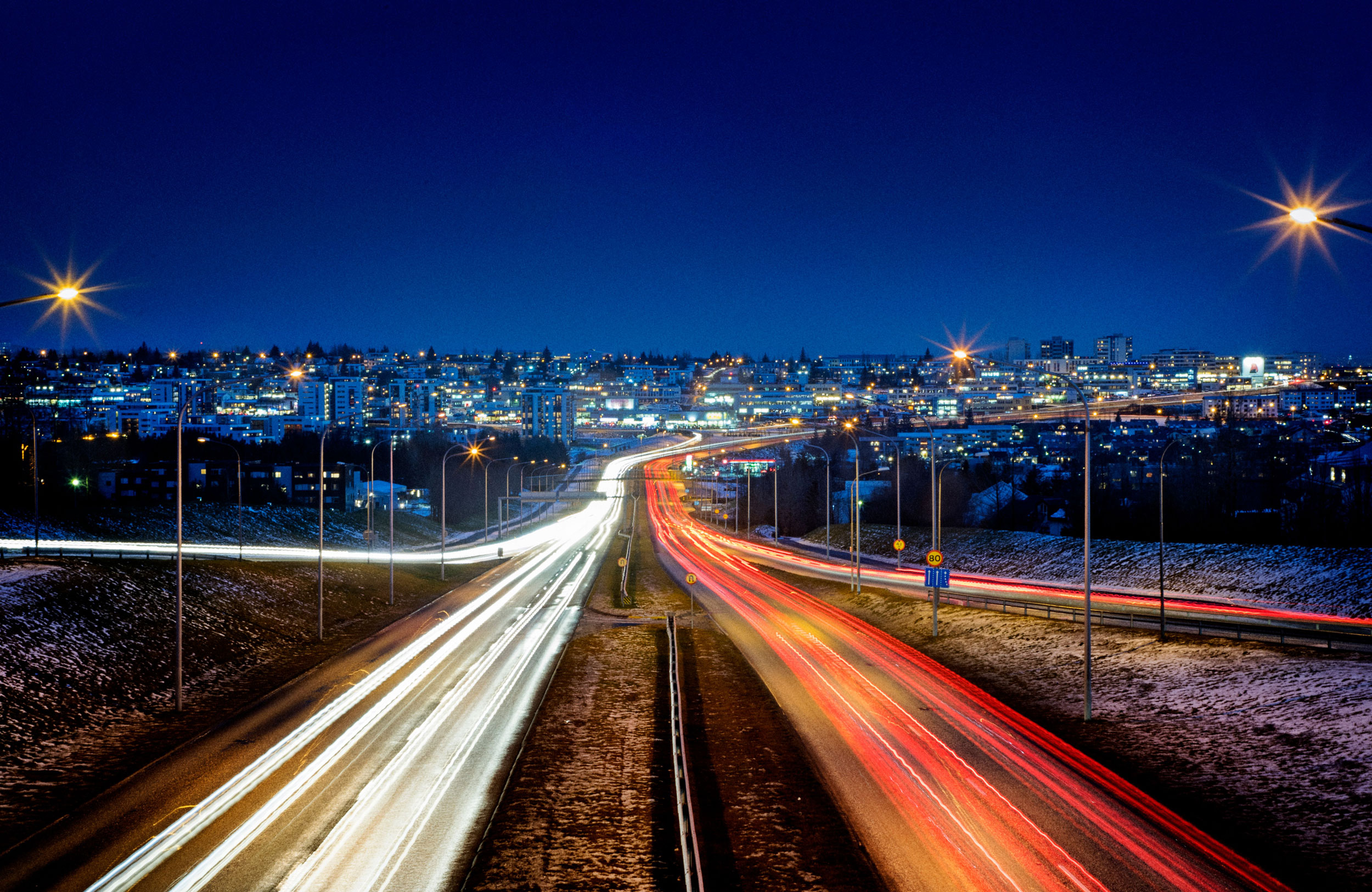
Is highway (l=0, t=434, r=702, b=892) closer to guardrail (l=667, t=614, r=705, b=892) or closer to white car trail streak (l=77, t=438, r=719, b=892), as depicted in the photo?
white car trail streak (l=77, t=438, r=719, b=892)

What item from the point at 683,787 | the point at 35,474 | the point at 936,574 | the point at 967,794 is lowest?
the point at 683,787

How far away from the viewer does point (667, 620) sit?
37156mm

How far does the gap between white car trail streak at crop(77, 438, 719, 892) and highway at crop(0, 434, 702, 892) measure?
0.03 metres

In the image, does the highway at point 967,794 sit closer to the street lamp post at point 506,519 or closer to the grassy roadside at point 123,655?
the grassy roadside at point 123,655

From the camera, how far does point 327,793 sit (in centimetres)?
1572

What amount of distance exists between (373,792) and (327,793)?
2.33 feet

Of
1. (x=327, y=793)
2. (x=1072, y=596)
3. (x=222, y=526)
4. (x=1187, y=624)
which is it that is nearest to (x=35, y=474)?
(x=222, y=526)

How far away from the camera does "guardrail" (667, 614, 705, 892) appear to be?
42.6 ft

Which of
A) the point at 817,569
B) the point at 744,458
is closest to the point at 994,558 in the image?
the point at 817,569

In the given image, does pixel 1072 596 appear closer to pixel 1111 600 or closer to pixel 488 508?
pixel 1111 600

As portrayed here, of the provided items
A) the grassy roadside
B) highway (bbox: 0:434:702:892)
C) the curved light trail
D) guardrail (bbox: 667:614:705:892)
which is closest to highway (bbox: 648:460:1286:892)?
guardrail (bbox: 667:614:705:892)

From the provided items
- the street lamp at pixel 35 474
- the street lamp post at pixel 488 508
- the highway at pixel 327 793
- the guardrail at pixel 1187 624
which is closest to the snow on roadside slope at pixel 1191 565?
the guardrail at pixel 1187 624

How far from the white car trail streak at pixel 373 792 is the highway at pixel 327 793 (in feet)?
0.11

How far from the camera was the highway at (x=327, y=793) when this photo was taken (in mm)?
12562
